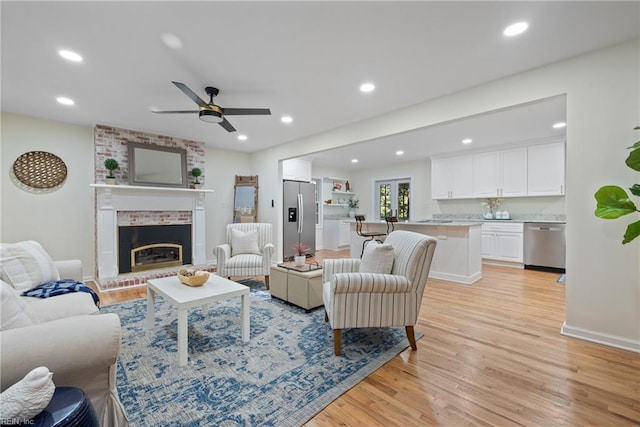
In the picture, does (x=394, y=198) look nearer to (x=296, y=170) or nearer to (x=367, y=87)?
(x=296, y=170)

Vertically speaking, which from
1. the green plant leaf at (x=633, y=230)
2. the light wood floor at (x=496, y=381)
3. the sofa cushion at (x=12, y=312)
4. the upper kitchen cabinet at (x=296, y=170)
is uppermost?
the upper kitchen cabinet at (x=296, y=170)

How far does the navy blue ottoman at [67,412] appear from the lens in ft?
2.98

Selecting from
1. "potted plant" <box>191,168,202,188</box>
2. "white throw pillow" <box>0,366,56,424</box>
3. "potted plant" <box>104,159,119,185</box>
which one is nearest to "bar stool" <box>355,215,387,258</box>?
"potted plant" <box>191,168,202,188</box>

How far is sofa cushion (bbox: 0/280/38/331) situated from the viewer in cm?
119

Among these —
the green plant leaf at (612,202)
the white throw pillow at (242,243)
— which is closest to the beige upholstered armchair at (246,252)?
the white throw pillow at (242,243)

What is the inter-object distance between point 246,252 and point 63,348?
3191 millimetres

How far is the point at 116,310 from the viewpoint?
10.5 feet

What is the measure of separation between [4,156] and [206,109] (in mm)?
3357

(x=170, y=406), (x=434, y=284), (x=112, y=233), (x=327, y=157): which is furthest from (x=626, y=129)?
(x=112, y=233)

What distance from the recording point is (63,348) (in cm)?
111

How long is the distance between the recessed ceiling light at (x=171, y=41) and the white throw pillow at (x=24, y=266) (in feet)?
6.82

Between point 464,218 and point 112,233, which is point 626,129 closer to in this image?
point 464,218

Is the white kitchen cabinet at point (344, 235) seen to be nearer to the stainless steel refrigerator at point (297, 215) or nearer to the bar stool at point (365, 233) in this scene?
the stainless steel refrigerator at point (297, 215)

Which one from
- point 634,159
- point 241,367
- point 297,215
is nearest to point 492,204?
point 297,215
